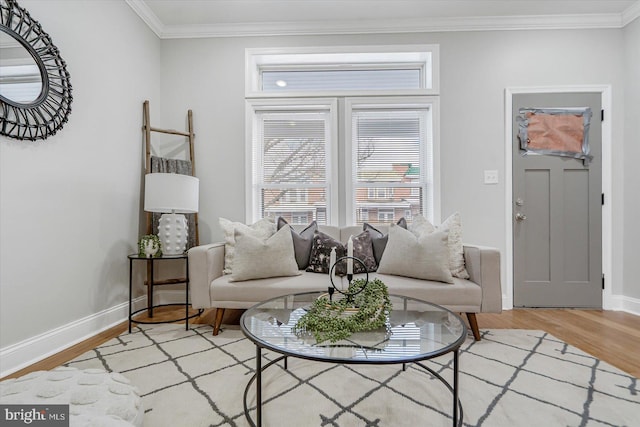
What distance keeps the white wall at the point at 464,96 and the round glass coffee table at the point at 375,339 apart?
1737 millimetres

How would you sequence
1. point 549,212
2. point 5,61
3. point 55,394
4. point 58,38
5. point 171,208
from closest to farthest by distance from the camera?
1. point 55,394
2. point 5,61
3. point 58,38
4. point 171,208
5. point 549,212

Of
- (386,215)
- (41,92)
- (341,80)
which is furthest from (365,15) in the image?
(41,92)

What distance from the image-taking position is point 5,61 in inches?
64.2

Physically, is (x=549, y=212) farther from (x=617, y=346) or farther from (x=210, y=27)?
(x=210, y=27)

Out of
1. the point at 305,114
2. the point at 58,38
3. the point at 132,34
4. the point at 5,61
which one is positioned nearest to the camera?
the point at 5,61

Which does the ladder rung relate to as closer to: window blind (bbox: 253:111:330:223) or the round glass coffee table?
window blind (bbox: 253:111:330:223)

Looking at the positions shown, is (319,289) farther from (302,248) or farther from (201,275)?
(201,275)

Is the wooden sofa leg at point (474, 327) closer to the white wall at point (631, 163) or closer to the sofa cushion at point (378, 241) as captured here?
the sofa cushion at point (378, 241)

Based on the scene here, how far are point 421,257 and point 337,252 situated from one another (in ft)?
2.03

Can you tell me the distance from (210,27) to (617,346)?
4188 millimetres

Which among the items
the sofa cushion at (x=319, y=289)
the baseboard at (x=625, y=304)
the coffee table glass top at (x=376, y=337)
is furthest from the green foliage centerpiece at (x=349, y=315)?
the baseboard at (x=625, y=304)

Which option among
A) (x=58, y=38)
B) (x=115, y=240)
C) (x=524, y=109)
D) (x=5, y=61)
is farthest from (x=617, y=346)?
(x=58, y=38)

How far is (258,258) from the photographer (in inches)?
86.4

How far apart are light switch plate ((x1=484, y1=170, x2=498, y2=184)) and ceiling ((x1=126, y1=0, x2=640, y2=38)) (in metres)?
1.38
